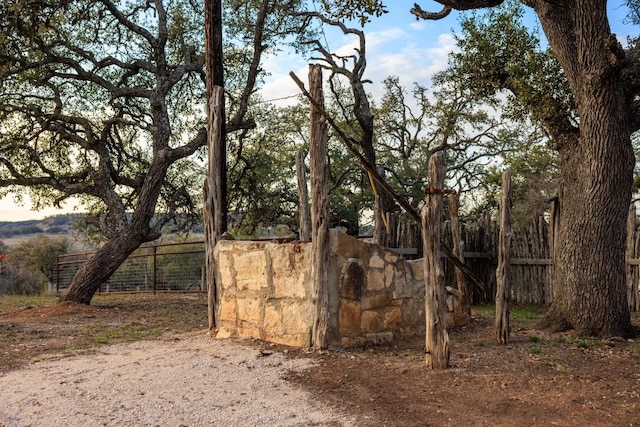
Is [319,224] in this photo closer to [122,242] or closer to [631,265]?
[631,265]

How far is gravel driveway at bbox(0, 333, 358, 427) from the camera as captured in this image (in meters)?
4.29

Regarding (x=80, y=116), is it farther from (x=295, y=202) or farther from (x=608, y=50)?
(x=608, y=50)

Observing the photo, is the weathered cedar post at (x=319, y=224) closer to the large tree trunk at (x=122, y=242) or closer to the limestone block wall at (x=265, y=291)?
the limestone block wall at (x=265, y=291)

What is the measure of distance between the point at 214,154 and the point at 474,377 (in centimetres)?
494

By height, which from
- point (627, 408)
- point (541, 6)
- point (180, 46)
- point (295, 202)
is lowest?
point (627, 408)

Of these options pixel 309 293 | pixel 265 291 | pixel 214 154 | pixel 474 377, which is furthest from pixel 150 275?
pixel 474 377

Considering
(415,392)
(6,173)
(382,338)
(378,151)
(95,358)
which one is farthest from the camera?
(378,151)

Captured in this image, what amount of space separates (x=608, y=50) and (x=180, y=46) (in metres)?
10.6

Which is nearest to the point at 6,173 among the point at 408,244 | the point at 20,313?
the point at 20,313

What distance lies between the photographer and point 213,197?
8445 mm

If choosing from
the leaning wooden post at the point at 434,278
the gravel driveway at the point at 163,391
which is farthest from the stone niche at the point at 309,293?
the leaning wooden post at the point at 434,278

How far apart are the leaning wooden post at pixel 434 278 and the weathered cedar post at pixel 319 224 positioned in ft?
3.86

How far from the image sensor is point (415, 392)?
4887 millimetres

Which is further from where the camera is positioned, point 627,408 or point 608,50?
point 608,50
